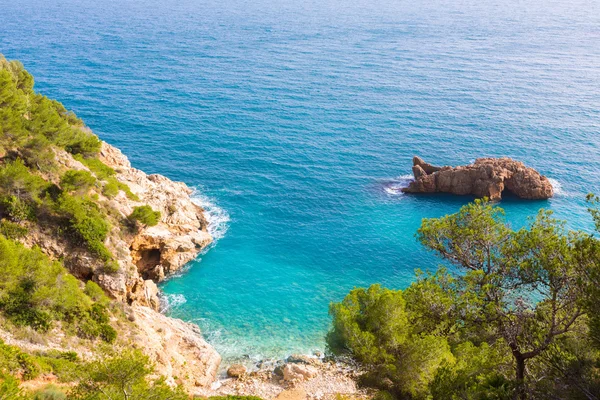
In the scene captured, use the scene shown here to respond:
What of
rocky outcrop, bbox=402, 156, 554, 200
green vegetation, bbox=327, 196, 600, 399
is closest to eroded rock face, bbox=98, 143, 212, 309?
green vegetation, bbox=327, 196, 600, 399

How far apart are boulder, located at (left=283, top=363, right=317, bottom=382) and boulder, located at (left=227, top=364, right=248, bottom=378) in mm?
3665

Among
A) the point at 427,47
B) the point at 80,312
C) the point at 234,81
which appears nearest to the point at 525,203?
the point at 80,312

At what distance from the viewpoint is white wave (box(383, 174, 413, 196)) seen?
72.4 m

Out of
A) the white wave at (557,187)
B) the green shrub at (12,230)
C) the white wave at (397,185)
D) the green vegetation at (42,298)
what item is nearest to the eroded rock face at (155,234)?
the green vegetation at (42,298)

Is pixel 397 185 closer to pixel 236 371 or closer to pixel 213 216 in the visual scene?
pixel 213 216

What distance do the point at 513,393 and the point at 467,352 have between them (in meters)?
6.40

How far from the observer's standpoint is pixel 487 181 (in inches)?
2783

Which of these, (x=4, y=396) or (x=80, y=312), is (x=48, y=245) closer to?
(x=80, y=312)

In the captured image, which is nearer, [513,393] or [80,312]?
[513,393]

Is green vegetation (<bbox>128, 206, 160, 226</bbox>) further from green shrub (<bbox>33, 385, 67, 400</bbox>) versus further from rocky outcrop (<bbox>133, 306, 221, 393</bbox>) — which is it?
green shrub (<bbox>33, 385, 67, 400</bbox>)

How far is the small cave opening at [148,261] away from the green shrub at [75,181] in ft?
37.5

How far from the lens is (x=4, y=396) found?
1862 centimetres

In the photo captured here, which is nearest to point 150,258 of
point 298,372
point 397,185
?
point 298,372

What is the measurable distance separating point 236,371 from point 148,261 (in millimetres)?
20368
